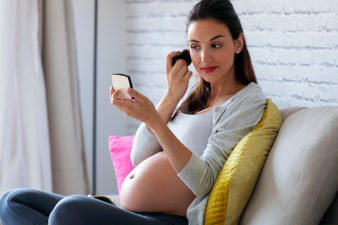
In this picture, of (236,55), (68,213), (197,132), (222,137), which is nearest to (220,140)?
(222,137)

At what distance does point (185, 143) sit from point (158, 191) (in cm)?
20

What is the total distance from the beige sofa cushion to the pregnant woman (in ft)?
0.51

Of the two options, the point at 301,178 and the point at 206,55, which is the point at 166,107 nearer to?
the point at 206,55

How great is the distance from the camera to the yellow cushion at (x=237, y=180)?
1.67 metres

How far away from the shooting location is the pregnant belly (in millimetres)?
1806

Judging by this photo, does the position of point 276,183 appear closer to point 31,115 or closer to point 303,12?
point 303,12

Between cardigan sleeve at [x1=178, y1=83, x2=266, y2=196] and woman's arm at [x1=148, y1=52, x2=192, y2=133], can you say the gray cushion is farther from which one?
woman's arm at [x1=148, y1=52, x2=192, y2=133]

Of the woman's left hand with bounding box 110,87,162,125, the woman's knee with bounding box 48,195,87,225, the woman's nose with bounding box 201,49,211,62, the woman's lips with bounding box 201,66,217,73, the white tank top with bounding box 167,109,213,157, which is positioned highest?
the woman's nose with bounding box 201,49,211,62

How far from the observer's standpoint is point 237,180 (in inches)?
65.7

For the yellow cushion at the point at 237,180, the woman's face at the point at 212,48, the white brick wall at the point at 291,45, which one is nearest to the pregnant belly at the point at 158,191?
the yellow cushion at the point at 237,180

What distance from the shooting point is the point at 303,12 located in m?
2.17

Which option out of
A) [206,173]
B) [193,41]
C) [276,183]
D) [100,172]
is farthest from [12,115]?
[276,183]

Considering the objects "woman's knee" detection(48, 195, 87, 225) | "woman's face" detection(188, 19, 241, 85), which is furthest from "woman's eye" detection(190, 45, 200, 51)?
"woman's knee" detection(48, 195, 87, 225)

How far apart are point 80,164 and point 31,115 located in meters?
0.39
